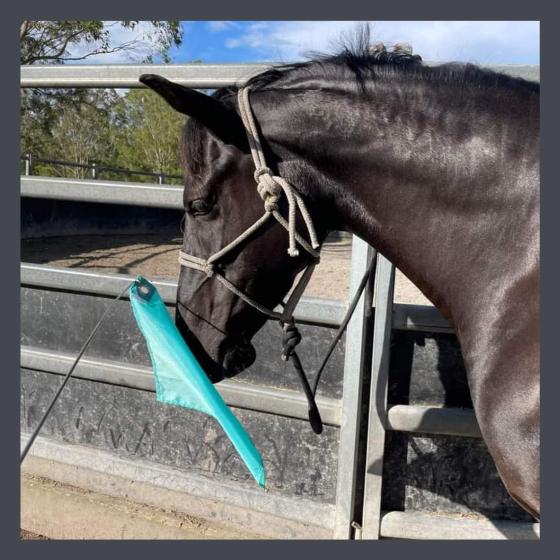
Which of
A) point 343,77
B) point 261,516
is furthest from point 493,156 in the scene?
point 261,516

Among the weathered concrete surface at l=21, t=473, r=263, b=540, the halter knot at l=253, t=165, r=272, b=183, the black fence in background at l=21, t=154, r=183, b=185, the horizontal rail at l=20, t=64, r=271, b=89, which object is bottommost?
the weathered concrete surface at l=21, t=473, r=263, b=540

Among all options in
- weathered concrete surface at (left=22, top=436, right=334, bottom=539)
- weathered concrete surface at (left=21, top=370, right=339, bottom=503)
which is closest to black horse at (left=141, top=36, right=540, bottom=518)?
weathered concrete surface at (left=21, top=370, right=339, bottom=503)

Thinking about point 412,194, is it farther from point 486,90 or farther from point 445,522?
point 445,522

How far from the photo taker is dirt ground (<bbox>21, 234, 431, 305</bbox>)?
736cm

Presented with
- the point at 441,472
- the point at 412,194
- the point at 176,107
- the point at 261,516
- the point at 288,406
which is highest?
the point at 176,107

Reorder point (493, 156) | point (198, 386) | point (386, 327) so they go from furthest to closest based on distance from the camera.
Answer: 1. point (386, 327)
2. point (198, 386)
3. point (493, 156)

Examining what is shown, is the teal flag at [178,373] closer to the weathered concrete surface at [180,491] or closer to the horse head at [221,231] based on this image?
the horse head at [221,231]

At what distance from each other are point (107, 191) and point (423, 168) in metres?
1.61

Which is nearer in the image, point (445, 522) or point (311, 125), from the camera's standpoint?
point (311, 125)

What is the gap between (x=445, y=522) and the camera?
7.27ft

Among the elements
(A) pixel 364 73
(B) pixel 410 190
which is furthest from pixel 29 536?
(A) pixel 364 73

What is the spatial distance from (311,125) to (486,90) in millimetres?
504

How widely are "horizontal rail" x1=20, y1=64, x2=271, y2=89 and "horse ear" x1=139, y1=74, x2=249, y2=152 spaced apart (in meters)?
0.68

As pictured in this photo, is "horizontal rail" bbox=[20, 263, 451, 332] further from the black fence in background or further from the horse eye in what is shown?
the black fence in background
